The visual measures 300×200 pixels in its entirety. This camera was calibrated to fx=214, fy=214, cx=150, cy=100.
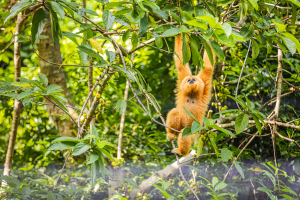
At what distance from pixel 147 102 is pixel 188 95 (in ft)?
2.27

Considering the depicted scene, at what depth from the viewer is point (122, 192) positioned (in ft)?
5.21

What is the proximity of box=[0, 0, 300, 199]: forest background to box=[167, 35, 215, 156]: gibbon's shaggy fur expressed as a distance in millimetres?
87

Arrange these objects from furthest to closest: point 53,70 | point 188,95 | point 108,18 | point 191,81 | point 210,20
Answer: point 53,70 < point 188,95 < point 191,81 < point 108,18 < point 210,20

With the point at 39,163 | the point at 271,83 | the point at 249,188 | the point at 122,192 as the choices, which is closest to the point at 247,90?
the point at 271,83

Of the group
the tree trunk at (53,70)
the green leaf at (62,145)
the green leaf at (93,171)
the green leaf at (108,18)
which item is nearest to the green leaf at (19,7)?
the green leaf at (108,18)

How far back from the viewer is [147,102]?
0.94 meters

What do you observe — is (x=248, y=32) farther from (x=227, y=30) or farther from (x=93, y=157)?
(x=93, y=157)

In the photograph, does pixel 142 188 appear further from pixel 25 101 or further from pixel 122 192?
pixel 25 101

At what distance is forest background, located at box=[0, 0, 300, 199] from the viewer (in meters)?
0.77

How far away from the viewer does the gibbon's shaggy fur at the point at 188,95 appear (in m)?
1.46

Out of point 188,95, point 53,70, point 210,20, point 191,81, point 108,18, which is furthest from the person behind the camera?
point 53,70

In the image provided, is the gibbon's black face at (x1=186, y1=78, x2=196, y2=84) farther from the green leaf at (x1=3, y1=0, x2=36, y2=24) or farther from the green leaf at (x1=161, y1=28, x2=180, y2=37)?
the green leaf at (x1=3, y1=0, x2=36, y2=24)

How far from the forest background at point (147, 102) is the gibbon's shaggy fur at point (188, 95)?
0.29 ft

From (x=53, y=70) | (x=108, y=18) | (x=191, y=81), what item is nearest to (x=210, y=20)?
(x=108, y=18)
